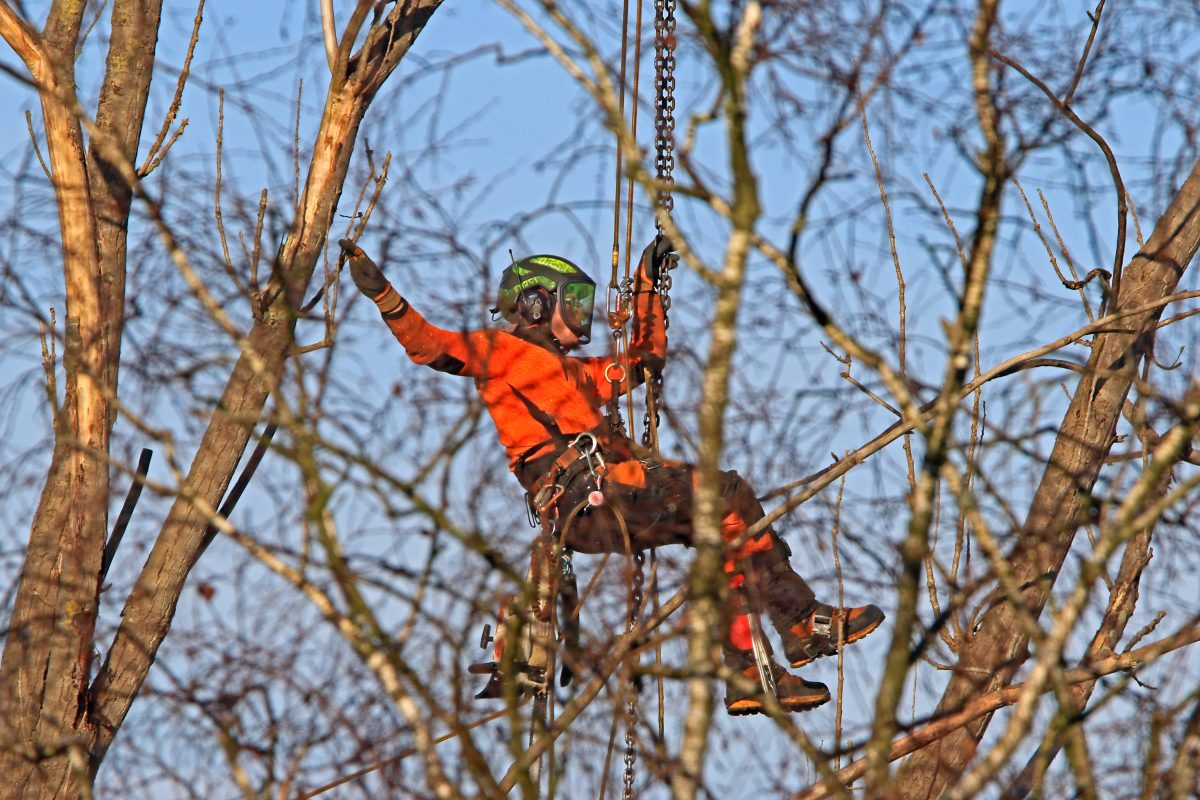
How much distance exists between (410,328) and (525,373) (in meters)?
0.54

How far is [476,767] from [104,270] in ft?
11.5

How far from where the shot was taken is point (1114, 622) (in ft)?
18.1

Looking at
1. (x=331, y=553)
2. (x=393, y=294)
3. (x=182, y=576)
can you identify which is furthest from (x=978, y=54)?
(x=182, y=576)

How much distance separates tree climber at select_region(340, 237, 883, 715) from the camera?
594 centimetres

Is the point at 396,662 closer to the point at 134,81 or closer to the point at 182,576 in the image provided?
→ the point at 182,576

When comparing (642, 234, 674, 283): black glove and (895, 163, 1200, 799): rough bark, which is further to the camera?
(642, 234, 674, 283): black glove

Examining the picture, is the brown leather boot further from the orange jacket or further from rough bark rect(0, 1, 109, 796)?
rough bark rect(0, 1, 109, 796)

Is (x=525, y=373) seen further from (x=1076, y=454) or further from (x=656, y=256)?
(x=1076, y=454)

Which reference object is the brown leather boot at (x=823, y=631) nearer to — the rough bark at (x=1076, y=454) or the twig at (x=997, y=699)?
the rough bark at (x=1076, y=454)

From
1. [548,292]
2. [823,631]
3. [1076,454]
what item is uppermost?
[548,292]

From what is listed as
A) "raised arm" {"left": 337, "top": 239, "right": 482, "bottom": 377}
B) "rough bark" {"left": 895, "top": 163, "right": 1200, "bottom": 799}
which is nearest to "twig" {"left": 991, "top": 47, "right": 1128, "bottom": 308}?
"rough bark" {"left": 895, "top": 163, "right": 1200, "bottom": 799}

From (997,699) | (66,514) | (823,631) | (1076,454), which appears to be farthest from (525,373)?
(997,699)

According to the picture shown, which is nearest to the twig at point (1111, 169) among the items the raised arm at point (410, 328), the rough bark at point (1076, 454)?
the rough bark at point (1076, 454)

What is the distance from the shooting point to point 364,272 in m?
6.05
